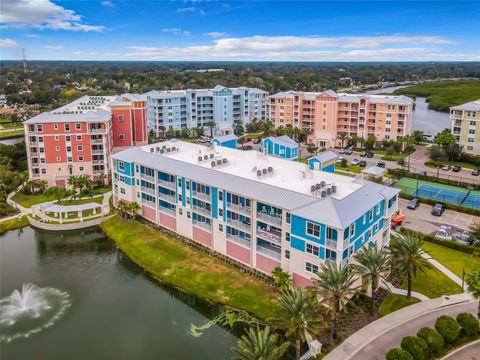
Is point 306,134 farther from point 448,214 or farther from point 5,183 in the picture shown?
point 5,183

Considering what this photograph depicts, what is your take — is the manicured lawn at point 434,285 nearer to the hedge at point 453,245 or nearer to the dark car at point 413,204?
the hedge at point 453,245

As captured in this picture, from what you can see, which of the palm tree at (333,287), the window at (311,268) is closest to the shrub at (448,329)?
the palm tree at (333,287)

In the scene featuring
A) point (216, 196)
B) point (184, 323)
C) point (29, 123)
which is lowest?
point (184, 323)

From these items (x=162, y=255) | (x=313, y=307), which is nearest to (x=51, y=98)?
(x=162, y=255)

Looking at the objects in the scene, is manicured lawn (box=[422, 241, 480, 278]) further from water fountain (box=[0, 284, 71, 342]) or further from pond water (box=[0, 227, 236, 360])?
water fountain (box=[0, 284, 71, 342])

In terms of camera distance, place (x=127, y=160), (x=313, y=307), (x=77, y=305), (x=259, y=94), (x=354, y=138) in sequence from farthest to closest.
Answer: (x=259, y=94) → (x=354, y=138) → (x=127, y=160) → (x=77, y=305) → (x=313, y=307)

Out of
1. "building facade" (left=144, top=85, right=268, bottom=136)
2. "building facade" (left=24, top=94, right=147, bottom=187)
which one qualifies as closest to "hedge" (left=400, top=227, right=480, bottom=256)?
"building facade" (left=24, top=94, right=147, bottom=187)
